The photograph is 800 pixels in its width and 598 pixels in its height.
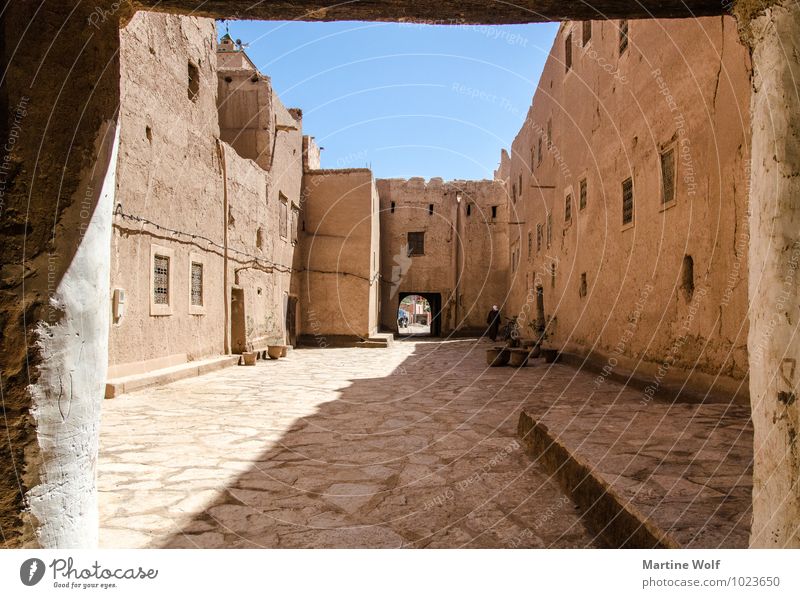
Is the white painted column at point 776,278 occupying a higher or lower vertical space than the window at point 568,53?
lower

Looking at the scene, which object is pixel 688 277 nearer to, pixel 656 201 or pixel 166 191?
pixel 656 201

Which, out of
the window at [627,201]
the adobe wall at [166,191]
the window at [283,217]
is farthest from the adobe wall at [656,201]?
the window at [283,217]

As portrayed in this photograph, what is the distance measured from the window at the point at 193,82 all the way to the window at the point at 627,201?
9.00m

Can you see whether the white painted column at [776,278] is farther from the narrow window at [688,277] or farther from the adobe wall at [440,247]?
the adobe wall at [440,247]

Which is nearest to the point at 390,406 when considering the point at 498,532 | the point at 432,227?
the point at 498,532

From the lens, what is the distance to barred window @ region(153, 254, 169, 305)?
10008mm

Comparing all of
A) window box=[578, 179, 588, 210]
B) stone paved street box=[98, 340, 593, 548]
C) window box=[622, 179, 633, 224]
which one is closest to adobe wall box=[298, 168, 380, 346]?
window box=[578, 179, 588, 210]

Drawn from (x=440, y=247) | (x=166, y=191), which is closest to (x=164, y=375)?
(x=166, y=191)

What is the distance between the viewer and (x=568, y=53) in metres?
14.4

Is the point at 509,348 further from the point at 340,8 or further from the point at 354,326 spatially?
the point at 340,8

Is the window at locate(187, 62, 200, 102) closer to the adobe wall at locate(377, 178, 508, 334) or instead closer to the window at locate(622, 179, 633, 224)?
the window at locate(622, 179, 633, 224)

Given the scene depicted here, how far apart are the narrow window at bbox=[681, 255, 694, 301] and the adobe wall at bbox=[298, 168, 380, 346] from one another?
1500cm

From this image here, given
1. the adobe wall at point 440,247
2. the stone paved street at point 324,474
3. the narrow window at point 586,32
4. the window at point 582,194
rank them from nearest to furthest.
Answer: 1. the stone paved street at point 324,474
2. the narrow window at point 586,32
3. the window at point 582,194
4. the adobe wall at point 440,247

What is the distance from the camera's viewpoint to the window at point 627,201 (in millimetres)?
9680
